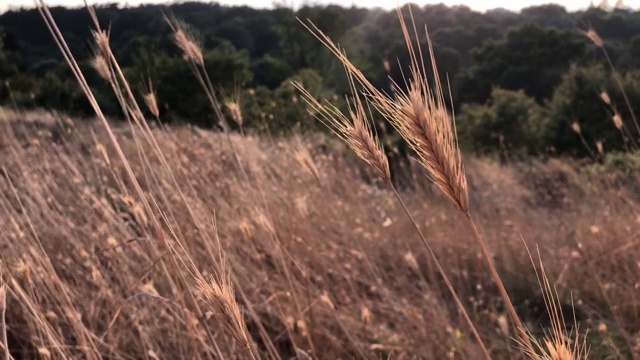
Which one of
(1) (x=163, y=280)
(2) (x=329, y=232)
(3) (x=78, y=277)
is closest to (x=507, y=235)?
(2) (x=329, y=232)

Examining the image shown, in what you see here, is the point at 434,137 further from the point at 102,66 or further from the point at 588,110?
the point at 588,110

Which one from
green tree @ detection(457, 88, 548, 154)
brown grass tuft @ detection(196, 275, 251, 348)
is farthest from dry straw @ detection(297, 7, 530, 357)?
green tree @ detection(457, 88, 548, 154)

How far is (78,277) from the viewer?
7.10 ft

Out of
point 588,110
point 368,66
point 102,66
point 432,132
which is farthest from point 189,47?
point 368,66

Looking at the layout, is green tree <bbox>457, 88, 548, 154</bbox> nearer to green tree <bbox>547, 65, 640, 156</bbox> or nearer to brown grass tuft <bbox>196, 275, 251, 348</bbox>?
green tree <bbox>547, 65, 640, 156</bbox>

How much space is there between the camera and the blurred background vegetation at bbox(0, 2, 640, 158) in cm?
Answer: 1216

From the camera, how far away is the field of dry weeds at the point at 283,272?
1497 mm

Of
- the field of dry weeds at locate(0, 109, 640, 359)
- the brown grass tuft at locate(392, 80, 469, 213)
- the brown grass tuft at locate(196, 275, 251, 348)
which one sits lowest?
the field of dry weeds at locate(0, 109, 640, 359)

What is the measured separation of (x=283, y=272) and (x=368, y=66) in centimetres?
2329

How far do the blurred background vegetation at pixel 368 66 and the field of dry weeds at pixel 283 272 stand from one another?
687mm

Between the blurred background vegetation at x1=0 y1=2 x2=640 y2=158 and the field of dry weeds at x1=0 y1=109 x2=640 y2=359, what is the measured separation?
2.25 feet

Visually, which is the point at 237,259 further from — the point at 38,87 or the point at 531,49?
the point at 531,49

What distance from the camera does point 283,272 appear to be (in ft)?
7.46

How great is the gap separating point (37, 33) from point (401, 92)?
109 feet
